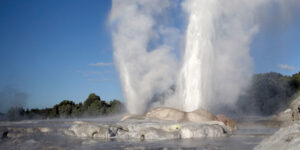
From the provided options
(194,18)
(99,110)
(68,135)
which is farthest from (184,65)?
(99,110)

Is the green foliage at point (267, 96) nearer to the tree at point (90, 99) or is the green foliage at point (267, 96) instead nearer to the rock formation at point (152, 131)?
the tree at point (90, 99)

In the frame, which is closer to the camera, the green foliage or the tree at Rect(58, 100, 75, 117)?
the tree at Rect(58, 100, 75, 117)

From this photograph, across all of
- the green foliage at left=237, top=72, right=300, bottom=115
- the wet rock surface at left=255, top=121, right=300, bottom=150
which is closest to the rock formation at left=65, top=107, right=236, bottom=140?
the wet rock surface at left=255, top=121, right=300, bottom=150

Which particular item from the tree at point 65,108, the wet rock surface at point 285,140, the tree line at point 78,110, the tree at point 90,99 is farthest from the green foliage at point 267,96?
the wet rock surface at point 285,140

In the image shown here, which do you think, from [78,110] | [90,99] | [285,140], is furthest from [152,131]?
[90,99]

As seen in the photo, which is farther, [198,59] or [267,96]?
[267,96]

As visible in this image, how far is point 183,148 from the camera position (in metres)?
8.14

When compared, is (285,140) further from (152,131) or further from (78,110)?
(78,110)

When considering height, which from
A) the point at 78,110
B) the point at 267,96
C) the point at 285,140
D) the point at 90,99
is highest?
the point at 90,99

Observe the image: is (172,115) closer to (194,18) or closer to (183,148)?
(183,148)

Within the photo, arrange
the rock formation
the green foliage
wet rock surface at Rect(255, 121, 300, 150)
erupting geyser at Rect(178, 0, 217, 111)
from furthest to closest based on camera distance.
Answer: the green foliage
erupting geyser at Rect(178, 0, 217, 111)
the rock formation
wet rock surface at Rect(255, 121, 300, 150)

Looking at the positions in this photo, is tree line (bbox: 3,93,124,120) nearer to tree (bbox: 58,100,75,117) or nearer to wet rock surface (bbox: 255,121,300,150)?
tree (bbox: 58,100,75,117)

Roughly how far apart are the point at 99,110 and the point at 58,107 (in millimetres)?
6718

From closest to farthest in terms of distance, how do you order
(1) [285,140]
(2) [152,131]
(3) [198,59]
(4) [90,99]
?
(1) [285,140] → (2) [152,131] → (3) [198,59] → (4) [90,99]
